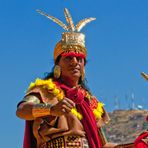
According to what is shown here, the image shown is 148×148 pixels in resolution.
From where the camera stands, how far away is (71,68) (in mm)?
7844

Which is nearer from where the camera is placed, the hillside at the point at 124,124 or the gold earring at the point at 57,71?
the gold earring at the point at 57,71

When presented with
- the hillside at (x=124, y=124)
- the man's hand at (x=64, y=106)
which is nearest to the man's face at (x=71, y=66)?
the man's hand at (x=64, y=106)

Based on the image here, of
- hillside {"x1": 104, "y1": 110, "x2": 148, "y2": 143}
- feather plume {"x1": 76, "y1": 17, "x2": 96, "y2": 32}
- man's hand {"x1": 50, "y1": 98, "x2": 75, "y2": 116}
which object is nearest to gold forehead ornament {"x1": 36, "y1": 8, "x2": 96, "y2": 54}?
feather plume {"x1": 76, "y1": 17, "x2": 96, "y2": 32}

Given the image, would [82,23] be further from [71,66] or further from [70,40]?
[71,66]

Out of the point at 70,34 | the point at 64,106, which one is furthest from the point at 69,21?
the point at 64,106

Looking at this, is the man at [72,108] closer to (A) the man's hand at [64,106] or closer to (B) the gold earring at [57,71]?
(B) the gold earring at [57,71]

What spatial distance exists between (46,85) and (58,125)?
456 millimetres

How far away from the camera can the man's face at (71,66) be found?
784 centimetres

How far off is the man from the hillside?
141 metres

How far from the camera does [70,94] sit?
7547 mm

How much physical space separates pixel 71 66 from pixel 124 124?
505ft

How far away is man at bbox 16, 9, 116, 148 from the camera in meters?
7.49

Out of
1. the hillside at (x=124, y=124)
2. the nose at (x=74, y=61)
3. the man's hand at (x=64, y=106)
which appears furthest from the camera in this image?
the hillside at (x=124, y=124)

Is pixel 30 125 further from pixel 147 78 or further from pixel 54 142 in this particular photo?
pixel 147 78
